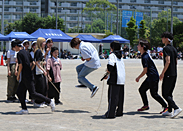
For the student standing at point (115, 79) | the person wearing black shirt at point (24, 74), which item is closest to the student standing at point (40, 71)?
the person wearing black shirt at point (24, 74)

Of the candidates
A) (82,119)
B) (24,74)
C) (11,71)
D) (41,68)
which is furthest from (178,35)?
(82,119)

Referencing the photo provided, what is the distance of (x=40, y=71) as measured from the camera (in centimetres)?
875

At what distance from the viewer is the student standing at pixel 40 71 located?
8367 mm

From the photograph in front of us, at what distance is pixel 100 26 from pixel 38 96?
82293mm

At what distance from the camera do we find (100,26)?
293ft

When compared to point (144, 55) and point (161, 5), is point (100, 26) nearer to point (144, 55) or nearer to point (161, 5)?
point (161, 5)

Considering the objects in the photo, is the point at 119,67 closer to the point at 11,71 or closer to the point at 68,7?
the point at 11,71

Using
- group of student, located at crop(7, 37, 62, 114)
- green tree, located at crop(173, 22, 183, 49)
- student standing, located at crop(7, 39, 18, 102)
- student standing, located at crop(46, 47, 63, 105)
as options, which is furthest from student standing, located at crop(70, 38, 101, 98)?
green tree, located at crop(173, 22, 183, 49)

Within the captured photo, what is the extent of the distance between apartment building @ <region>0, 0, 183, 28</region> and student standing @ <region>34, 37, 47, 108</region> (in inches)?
3493

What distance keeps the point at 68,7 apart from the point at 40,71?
95.6m

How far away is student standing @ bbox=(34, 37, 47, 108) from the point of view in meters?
8.37

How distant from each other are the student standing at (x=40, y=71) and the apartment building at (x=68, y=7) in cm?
8873

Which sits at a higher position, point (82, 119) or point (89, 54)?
point (89, 54)

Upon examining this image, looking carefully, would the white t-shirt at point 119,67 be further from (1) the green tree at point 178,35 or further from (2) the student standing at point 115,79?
(1) the green tree at point 178,35
